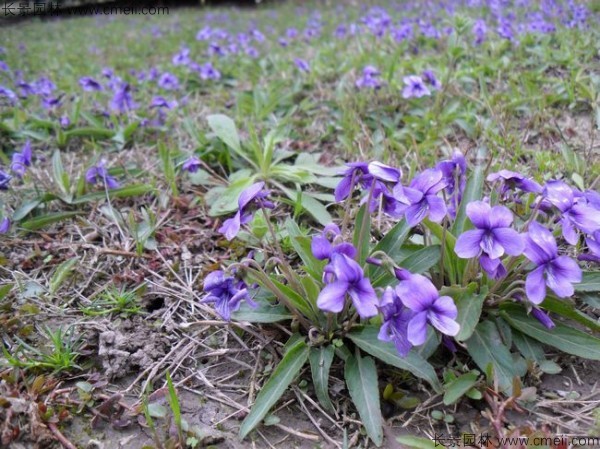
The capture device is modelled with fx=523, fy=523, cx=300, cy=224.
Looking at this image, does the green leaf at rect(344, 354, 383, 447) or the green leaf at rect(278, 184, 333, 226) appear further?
the green leaf at rect(278, 184, 333, 226)

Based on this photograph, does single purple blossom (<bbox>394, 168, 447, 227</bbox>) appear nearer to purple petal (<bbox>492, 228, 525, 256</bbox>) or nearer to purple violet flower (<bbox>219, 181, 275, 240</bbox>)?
purple petal (<bbox>492, 228, 525, 256</bbox>)

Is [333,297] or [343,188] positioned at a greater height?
[343,188]

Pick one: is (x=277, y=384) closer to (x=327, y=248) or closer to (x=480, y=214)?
(x=327, y=248)

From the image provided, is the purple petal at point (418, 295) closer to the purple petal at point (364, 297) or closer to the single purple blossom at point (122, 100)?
the purple petal at point (364, 297)

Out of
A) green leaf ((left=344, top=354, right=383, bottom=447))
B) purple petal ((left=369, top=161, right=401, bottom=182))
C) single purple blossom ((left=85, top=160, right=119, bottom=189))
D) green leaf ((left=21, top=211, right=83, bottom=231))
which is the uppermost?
purple petal ((left=369, top=161, right=401, bottom=182))

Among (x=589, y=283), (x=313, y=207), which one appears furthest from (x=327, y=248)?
(x=313, y=207)

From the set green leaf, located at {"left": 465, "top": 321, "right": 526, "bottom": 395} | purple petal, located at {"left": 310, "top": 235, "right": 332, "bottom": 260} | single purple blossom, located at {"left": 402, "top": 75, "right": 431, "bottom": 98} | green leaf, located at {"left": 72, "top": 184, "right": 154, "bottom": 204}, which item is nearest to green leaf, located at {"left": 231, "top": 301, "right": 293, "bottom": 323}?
purple petal, located at {"left": 310, "top": 235, "right": 332, "bottom": 260}

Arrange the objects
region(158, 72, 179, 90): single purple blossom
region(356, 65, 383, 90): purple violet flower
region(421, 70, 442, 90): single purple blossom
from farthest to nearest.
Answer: region(158, 72, 179, 90): single purple blossom
region(356, 65, 383, 90): purple violet flower
region(421, 70, 442, 90): single purple blossom

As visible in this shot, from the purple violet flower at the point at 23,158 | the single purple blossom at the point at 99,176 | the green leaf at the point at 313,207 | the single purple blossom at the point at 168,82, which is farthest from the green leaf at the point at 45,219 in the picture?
the single purple blossom at the point at 168,82
